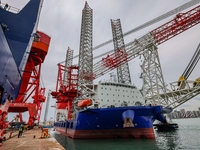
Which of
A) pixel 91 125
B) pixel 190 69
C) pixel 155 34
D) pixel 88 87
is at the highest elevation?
pixel 155 34

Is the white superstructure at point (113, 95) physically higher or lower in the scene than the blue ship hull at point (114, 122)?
higher

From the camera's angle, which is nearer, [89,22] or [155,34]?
[155,34]

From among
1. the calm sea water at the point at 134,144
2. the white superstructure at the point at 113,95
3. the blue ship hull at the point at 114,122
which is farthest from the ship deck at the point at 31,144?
the white superstructure at the point at 113,95

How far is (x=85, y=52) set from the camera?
22.3 m

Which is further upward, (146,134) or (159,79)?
(159,79)

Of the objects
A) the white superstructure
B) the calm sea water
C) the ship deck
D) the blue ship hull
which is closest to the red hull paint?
the blue ship hull

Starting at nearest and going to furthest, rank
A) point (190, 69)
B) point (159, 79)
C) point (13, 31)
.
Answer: point (13, 31) → point (190, 69) → point (159, 79)

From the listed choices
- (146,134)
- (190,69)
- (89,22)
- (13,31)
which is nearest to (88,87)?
(146,134)

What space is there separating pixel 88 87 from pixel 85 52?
8.74 meters

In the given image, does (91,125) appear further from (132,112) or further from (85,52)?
(85,52)

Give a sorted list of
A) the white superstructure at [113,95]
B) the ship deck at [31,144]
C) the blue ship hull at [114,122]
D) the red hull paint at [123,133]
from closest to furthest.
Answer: the ship deck at [31,144] → the blue ship hull at [114,122] → the red hull paint at [123,133] → the white superstructure at [113,95]

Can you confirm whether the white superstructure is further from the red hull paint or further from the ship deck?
the ship deck

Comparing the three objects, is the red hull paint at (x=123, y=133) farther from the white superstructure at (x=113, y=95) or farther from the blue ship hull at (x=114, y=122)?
the white superstructure at (x=113, y=95)

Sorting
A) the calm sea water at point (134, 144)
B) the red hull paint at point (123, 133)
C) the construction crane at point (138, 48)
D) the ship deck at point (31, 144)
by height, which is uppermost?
the construction crane at point (138, 48)
